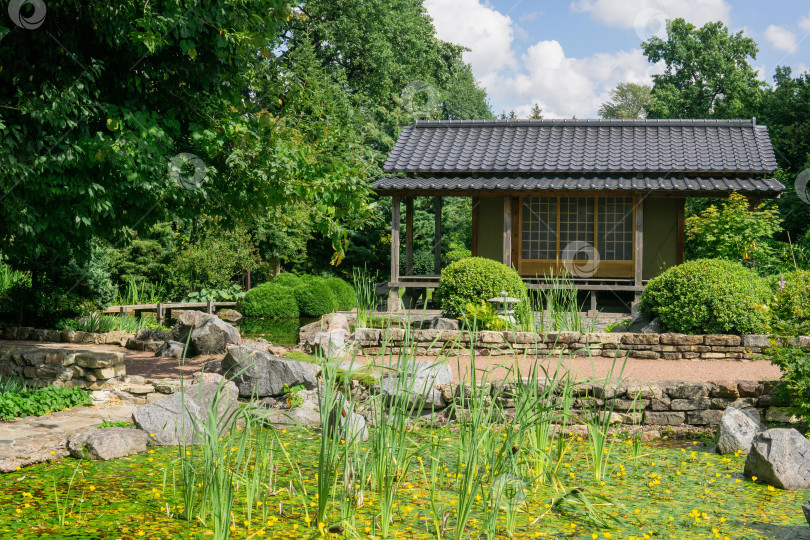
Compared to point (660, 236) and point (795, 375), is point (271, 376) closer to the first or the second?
point (795, 375)

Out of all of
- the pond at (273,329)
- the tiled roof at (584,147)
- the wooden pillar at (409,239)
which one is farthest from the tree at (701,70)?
the pond at (273,329)

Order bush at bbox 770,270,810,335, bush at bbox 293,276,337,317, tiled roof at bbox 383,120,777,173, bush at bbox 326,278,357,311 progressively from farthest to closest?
bush at bbox 326,278,357,311
bush at bbox 293,276,337,317
tiled roof at bbox 383,120,777,173
bush at bbox 770,270,810,335

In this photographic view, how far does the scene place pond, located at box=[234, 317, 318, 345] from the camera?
13215 mm

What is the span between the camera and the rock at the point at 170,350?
428 inches

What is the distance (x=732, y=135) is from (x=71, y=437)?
15334mm

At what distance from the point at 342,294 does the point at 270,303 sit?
1.99 meters

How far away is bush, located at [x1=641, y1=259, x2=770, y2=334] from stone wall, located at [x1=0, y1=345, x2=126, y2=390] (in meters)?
6.71

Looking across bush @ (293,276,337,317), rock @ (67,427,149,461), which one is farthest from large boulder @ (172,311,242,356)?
bush @ (293,276,337,317)

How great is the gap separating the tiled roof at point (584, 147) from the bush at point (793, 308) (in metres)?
8.54

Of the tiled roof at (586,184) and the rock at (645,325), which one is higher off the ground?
the tiled roof at (586,184)

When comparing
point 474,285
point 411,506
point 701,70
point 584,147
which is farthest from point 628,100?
point 411,506

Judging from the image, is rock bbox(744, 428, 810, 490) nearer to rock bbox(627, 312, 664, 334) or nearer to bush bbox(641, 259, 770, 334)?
bush bbox(641, 259, 770, 334)

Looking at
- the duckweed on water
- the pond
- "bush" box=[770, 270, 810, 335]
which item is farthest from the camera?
the pond

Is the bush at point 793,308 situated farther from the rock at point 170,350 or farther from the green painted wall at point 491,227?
the green painted wall at point 491,227
